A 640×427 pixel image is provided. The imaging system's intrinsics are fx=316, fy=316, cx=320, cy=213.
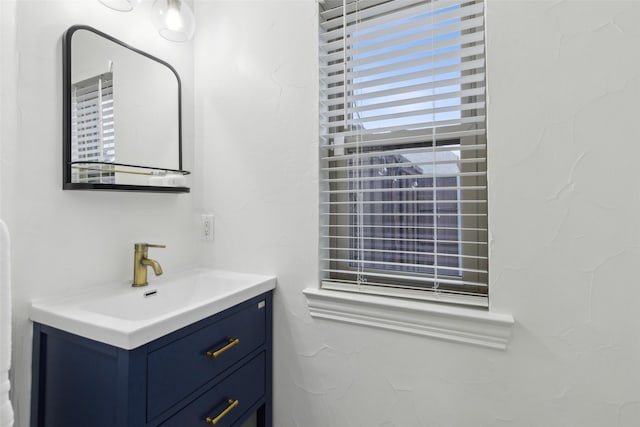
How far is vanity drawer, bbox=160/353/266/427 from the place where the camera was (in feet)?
3.18

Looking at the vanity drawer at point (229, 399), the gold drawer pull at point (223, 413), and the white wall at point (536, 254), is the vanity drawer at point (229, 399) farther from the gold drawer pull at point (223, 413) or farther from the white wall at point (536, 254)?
the white wall at point (536, 254)

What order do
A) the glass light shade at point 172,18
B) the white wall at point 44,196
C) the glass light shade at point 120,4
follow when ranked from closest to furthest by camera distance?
the white wall at point 44,196 → the glass light shade at point 120,4 → the glass light shade at point 172,18

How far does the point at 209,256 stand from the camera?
1525 mm

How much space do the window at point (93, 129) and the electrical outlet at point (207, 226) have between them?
438 mm

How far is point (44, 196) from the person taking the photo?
1.02m

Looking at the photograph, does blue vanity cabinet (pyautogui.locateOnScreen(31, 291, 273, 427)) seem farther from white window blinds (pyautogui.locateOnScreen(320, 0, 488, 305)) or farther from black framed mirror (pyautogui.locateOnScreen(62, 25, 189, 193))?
black framed mirror (pyautogui.locateOnScreen(62, 25, 189, 193))

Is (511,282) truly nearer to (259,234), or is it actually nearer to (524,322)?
(524,322)

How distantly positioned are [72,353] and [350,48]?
1378mm

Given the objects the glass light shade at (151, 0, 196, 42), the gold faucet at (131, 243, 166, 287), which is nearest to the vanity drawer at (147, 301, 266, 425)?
the gold faucet at (131, 243, 166, 287)

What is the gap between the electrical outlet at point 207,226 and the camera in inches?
59.5

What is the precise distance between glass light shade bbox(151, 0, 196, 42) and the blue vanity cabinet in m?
1.08

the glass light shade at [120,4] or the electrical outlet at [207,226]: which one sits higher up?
the glass light shade at [120,4]

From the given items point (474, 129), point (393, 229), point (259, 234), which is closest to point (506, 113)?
point (474, 129)

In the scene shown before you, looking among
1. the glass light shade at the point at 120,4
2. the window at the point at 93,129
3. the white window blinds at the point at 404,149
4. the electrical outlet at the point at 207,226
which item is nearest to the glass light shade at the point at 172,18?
the glass light shade at the point at 120,4
